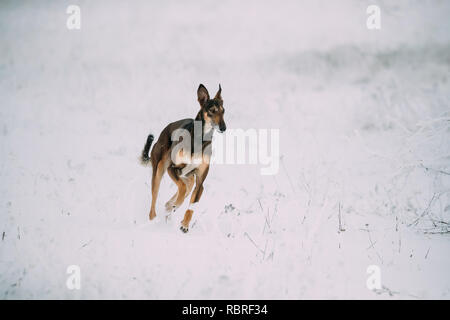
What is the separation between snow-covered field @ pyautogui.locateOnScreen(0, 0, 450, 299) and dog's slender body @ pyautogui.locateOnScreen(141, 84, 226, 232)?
375 mm

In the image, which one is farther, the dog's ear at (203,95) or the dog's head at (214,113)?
the dog's ear at (203,95)

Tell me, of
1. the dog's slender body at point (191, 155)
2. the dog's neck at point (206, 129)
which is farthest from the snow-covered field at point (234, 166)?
the dog's neck at point (206, 129)

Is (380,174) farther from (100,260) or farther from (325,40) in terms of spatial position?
(325,40)

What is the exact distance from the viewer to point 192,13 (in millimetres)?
18391

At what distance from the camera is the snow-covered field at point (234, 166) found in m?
3.49

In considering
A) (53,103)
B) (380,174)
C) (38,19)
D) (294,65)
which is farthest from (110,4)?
(380,174)

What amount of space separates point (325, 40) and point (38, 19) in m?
15.1

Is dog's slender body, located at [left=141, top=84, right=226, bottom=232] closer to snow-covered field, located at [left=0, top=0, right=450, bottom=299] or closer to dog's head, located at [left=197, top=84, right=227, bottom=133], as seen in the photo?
dog's head, located at [left=197, top=84, right=227, bottom=133]

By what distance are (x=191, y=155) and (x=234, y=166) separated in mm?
4279

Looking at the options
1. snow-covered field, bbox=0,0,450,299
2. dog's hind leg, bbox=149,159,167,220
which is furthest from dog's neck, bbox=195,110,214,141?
snow-covered field, bbox=0,0,450,299

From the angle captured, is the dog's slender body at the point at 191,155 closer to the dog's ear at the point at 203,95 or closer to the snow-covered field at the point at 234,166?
the dog's ear at the point at 203,95

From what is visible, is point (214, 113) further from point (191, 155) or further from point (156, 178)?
point (156, 178)

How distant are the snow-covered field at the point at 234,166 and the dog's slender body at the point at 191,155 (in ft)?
1.23

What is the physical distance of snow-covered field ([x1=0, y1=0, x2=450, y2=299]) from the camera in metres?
3.49
